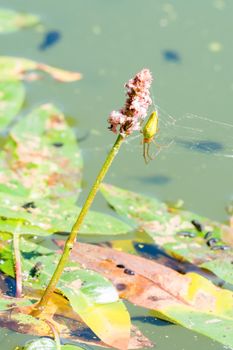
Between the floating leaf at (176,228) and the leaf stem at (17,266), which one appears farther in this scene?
the floating leaf at (176,228)

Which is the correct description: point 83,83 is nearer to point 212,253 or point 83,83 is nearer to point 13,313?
point 212,253

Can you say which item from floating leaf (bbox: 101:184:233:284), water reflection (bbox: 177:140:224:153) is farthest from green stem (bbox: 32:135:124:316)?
water reflection (bbox: 177:140:224:153)

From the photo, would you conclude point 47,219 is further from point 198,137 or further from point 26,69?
point 26,69

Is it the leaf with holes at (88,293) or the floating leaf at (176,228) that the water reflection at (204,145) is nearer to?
the floating leaf at (176,228)

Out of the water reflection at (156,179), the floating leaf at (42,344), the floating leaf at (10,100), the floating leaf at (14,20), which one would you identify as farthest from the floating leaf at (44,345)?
the floating leaf at (14,20)

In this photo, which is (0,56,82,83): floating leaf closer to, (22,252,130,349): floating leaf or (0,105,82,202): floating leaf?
(0,105,82,202): floating leaf

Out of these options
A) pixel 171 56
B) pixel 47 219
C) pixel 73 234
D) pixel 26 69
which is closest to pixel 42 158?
pixel 47 219
